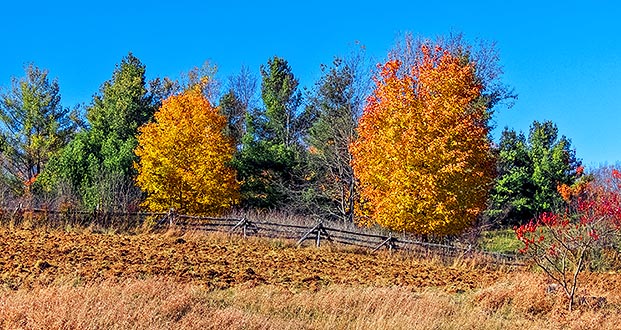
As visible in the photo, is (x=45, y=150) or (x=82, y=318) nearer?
Answer: (x=82, y=318)

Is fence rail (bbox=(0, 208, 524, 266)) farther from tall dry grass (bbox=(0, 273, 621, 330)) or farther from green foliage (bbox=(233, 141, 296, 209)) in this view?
green foliage (bbox=(233, 141, 296, 209))

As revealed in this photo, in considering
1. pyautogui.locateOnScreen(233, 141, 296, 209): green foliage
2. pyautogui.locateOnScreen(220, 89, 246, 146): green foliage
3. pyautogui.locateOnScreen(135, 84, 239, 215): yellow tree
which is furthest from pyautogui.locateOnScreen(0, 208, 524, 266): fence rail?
pyautogui.locateOnScreen(220, 89, 246, 146): green foliage

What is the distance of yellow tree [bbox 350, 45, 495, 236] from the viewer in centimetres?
2058

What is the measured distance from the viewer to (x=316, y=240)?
74.1ft

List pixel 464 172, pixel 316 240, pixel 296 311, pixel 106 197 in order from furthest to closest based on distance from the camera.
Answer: pixel 106 197, pixel 316 240, pixel 464 172, pixel 296 311

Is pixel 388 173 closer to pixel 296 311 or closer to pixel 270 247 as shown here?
pixel 270 247

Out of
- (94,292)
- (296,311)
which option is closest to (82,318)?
(94,292)

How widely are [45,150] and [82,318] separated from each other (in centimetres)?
3682

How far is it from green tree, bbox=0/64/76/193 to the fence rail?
1856 cm

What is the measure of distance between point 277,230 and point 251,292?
505 inches

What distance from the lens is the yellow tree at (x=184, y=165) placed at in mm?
29359

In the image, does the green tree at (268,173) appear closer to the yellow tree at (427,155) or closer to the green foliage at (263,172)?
the green foliage at (263,172)

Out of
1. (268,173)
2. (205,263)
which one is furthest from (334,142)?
(205,263)

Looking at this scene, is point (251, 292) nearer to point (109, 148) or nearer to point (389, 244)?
point (389, 244)
